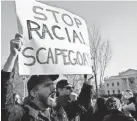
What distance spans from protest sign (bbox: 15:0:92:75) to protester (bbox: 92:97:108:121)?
0.78 metres

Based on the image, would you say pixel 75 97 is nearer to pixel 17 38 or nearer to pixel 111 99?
pixel 111 99

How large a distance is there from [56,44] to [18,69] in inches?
18.1

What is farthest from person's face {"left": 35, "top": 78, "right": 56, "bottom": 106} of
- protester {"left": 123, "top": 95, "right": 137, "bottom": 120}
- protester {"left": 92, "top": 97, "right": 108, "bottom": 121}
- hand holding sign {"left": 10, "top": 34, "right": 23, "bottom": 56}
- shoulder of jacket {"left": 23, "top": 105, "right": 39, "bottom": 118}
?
protester {"left": 123, "top": 95, "right": 137, "bottom": 120}

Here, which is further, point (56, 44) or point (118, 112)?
point (118, 112)

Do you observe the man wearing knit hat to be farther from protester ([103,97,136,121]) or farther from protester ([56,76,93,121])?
protester ([103,97,136,121])

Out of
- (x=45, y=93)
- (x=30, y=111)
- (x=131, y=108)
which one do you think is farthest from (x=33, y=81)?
(x=131, y=108)

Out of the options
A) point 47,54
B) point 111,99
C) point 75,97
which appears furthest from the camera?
point 111,99

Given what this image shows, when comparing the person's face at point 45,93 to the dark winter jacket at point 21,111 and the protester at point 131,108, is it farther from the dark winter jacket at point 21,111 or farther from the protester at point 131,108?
the protester at point 131,108

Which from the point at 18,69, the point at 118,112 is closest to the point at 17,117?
the point at 18,69

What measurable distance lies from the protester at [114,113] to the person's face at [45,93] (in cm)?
104

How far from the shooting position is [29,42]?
229 centimetres

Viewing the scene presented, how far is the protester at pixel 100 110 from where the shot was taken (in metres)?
3.21

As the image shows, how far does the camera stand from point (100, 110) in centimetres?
333

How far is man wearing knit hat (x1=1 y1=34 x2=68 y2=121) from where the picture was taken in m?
2.21
